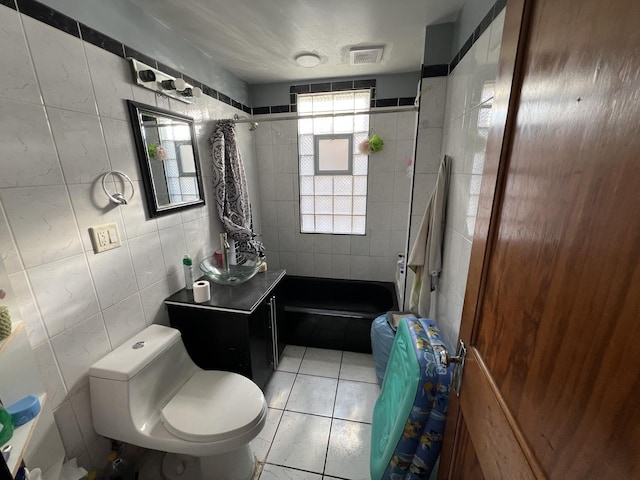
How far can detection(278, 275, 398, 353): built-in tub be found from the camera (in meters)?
2.18

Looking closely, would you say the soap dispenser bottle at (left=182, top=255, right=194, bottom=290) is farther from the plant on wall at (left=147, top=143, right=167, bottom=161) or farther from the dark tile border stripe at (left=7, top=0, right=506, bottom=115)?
the dark tile border stripe at (left=7, top=0, right=506, bottom=115)

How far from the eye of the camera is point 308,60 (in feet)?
6.64

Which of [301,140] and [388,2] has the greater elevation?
[388,2]

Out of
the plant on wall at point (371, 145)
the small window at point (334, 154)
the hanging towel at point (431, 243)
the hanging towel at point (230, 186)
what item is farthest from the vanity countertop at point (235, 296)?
the plant on wall at point (371, 145)

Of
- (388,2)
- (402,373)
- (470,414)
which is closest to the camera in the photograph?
(470,414)

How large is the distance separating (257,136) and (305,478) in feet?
9.21

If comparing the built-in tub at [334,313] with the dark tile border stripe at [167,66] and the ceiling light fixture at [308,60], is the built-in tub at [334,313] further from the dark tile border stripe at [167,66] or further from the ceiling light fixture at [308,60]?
the ceiling light fixture at [308,60]

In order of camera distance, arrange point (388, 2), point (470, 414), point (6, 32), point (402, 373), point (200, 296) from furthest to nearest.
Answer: point (200, 296) < point (388, 2) < point (402, 373) < point (6, 32) < point (470, 414)

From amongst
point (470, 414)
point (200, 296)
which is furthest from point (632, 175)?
point (200, 296)

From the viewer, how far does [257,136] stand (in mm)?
2768

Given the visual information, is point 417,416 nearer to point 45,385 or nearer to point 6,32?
point 45,385

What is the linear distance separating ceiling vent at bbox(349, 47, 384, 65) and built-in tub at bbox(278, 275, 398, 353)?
6.06ft

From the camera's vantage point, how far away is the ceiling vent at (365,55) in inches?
73.9

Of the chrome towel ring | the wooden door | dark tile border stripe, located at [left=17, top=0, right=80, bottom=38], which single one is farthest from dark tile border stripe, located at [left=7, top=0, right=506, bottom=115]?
the wooden door
